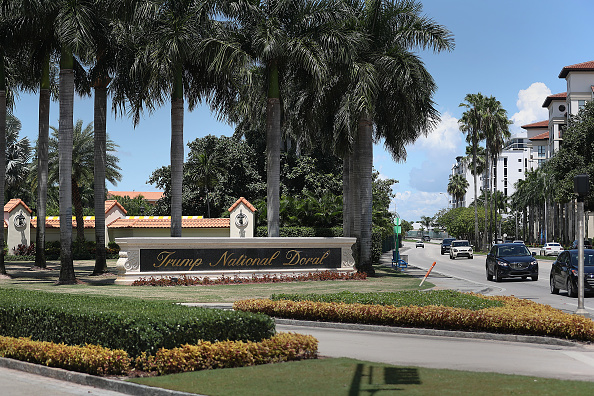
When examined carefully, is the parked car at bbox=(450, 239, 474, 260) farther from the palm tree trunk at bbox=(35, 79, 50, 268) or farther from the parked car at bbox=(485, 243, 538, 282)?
the palm tree trunk at bbox=(35, 79, 50, 268)

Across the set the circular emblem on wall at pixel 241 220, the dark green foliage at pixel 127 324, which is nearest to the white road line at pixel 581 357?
the dark green foliage at pixel 127 324

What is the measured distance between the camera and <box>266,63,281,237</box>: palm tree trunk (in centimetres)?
2792

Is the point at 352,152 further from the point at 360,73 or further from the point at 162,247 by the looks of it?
the point at 162,247

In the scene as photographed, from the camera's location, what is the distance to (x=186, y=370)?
8578 millimetres

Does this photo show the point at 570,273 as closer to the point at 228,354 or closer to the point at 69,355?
the point at 228,354

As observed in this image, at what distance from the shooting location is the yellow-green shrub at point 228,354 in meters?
8.54

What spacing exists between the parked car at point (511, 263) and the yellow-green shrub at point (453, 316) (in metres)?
12.7

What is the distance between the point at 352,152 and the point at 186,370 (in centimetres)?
2411

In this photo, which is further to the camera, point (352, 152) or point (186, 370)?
point (352, 152)

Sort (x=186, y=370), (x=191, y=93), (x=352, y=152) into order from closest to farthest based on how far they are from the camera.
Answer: (x=186, y=370) → (x=191, y=93) → (x=352, y=152)

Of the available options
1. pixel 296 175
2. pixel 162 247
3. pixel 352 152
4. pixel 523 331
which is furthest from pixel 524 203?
pixel 523 331

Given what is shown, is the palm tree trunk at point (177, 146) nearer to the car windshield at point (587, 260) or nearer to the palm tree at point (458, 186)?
the car windshield at point (587, 260)

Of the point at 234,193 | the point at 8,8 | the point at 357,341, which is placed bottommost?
the point at 357,341

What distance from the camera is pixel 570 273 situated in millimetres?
20438
